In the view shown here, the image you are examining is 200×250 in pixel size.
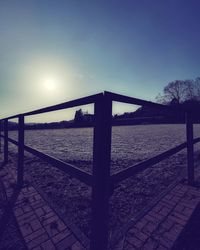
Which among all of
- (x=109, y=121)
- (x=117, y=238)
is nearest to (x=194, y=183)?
(x=117, y=238)

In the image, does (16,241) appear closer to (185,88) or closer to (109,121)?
(109,121)

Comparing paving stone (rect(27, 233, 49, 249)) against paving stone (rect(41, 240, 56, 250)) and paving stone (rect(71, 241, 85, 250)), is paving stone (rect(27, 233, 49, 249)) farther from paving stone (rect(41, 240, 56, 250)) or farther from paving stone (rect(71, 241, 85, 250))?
paving stone (rect(71, 241, 85, 250))

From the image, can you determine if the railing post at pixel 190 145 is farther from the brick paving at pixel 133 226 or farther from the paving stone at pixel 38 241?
the paving stone at pixel 38 241

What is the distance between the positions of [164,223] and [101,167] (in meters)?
1.42

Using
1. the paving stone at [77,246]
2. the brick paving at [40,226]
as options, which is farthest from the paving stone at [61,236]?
the paving stone at [77,246]

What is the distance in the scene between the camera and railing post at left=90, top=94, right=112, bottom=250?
1144mm

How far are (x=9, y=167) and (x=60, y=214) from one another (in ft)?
9.31

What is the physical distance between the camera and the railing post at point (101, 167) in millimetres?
1144

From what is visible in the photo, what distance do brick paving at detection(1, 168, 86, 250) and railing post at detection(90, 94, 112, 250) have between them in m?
0.53

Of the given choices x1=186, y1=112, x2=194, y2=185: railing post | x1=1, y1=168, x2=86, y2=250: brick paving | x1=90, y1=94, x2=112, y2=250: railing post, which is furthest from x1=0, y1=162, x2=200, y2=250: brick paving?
x1=90, y1=94, x2=112, y2=250: railing post

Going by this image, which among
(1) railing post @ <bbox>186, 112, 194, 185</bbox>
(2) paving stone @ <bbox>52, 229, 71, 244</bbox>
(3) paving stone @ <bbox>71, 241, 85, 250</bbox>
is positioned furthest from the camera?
(1) railing post @ <bbox>186, 112, 194, 185</bbox>

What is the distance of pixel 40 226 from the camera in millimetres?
1864

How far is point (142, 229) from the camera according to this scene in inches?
70.2

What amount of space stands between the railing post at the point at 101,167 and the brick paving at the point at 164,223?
22.5 inches
